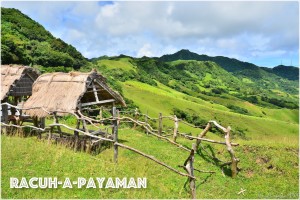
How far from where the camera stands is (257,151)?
605 inches

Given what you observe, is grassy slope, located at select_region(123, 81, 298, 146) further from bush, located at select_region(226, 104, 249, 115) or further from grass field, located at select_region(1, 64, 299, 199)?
grass field, located at select_region(1, 64, 299, 199)

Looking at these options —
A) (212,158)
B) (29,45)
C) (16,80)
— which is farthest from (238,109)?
(16,80)

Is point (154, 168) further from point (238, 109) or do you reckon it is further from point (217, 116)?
point (238, 109)

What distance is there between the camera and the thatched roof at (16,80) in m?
15.7

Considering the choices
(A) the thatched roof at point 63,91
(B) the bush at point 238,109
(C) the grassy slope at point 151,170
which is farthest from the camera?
(B) the bush at point 238,109

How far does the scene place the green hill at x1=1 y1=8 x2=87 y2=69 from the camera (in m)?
40.8

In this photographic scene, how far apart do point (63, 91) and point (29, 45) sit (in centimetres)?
4017

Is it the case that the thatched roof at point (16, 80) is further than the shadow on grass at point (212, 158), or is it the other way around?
the thatched roof at point (16, 80)

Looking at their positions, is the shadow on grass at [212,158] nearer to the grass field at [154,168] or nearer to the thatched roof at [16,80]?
the grass field at [154,168]

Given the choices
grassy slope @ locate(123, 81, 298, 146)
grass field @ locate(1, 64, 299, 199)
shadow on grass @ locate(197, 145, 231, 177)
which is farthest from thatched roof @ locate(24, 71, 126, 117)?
grassy slope @ locate(123, 81, 298, 146)

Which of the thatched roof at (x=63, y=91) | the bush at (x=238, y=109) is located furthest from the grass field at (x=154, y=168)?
the bush at (x=238, y=109)

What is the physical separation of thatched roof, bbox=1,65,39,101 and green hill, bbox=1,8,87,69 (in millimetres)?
22568

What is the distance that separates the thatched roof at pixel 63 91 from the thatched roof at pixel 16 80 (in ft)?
4.06

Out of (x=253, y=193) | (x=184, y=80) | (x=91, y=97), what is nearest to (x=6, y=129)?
(x=91, y=97)
